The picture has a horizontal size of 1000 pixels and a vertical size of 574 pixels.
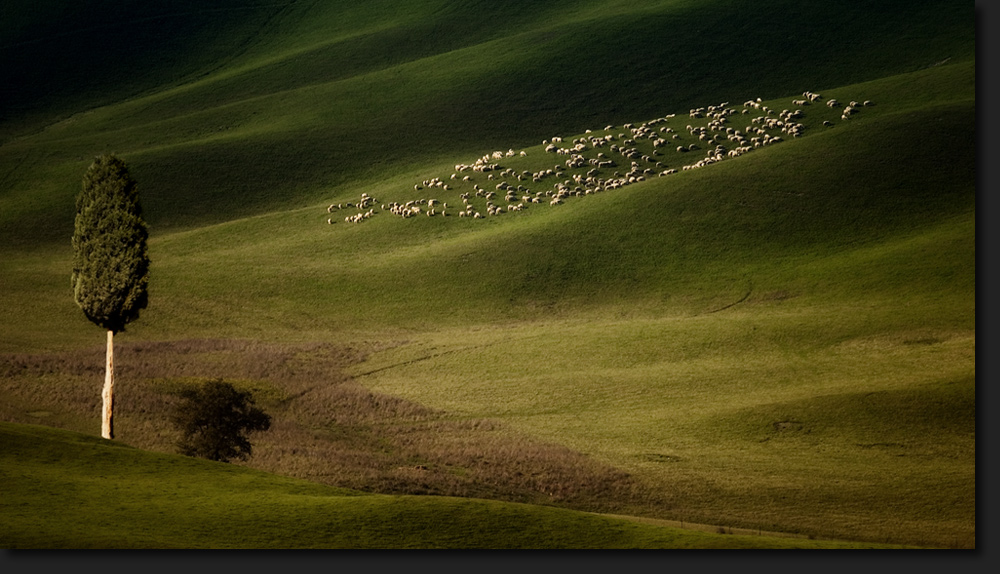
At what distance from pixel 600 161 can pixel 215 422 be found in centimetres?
4026

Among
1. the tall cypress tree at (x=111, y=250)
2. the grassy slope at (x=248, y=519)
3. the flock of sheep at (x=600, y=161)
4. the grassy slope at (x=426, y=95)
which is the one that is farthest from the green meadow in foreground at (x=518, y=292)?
the tall cypress tree at (x=111, y=250)

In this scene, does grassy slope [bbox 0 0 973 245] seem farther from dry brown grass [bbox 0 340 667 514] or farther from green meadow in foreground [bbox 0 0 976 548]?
dry brown grass [bbox 0 340 667 514]

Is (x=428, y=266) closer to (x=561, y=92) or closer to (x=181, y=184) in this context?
(x=181, y=184)

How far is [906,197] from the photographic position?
4956cm

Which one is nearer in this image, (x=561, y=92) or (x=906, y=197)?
(x=906, y=197)

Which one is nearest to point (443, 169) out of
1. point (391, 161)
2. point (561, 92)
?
point (391, 161)

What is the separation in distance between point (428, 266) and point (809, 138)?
870 inches

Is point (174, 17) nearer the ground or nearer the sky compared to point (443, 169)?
nearer the sky

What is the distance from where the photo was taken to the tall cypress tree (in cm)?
3031

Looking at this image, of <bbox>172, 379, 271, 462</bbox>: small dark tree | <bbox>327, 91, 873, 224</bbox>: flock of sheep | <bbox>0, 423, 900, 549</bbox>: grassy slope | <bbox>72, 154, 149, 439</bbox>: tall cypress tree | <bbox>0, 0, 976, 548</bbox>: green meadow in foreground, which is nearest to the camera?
<bbox>0, 423, 900, 549</bbox>: grassy slope

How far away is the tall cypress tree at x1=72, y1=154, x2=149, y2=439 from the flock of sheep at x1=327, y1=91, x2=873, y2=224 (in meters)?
31.3

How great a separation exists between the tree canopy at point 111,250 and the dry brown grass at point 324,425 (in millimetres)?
3925

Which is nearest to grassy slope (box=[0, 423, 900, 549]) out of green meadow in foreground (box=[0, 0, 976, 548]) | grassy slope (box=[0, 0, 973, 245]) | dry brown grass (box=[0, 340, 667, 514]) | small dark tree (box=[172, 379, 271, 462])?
green meadow in foreground (box=[0, 0, 976, 548])

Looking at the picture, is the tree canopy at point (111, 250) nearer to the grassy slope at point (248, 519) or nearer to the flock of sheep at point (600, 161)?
the grassy slope at point (248, 519)
